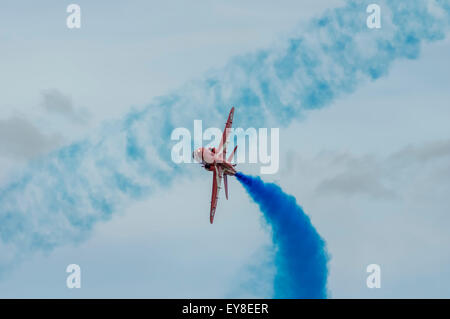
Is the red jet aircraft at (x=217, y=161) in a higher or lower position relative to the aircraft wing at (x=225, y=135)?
lower

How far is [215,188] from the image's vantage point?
127500mm

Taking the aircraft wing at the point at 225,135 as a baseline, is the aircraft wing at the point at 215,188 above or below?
below

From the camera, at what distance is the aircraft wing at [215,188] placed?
125 meters

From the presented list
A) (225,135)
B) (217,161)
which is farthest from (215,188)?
(225,135)

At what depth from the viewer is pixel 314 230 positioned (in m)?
130

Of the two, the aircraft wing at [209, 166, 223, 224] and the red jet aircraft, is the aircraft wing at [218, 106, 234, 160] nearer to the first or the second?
the red jet aircraft

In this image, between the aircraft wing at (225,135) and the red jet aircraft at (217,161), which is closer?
the red jet aircraft at (217,161)

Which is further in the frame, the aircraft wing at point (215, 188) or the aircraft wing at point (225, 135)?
the aircraft wing at point (225, 135)

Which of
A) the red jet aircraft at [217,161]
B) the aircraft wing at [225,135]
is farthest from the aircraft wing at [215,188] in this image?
the aircraft wing at [225,135]

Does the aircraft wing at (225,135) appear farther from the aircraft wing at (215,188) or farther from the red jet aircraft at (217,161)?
the aircraft wing at (215,188)

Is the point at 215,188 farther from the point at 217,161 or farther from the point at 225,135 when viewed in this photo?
the point at 225,135

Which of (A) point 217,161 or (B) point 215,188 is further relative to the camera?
(B) point 215,188
